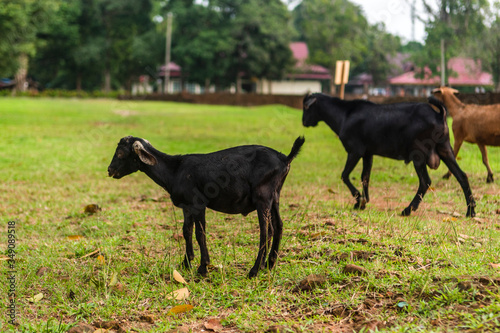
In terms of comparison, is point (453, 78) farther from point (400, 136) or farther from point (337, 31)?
point (400, 136)

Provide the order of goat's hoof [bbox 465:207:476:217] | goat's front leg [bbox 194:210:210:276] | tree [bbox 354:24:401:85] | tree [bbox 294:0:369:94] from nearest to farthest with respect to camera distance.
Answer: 1. goat's front leg [bbox 194:210:210:276]
2. goat's hoof [bbox 465:207:476:217]
3. tree [bbox 294:0:369:94]
4. tree [bbox 354:24:401:85]

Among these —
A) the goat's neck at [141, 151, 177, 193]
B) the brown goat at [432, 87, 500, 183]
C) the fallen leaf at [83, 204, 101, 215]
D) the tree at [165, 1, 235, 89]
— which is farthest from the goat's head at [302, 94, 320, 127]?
the tree at [165, 1, 235, 89]

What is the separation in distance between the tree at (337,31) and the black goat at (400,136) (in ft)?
176

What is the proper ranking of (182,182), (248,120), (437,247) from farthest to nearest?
(248,120) < (437,247) < (182,182)

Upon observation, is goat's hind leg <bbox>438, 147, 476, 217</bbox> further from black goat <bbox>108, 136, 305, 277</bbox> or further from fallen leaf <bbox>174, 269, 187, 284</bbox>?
fallen leaf <bbox>174, 269, 187, 284</bbox>

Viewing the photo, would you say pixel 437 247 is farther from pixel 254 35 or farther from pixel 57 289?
pixel 254 35

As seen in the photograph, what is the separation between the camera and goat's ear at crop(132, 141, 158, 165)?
502 centimetres

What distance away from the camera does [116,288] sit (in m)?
4.59

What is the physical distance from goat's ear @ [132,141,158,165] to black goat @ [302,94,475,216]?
3.35m

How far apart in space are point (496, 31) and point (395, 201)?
35.5 metres

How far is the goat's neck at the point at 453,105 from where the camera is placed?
34.1 feet

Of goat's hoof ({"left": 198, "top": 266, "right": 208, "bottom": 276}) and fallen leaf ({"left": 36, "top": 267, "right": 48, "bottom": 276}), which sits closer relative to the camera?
goat's hoof ({"left": 198, "top": 266, "right": 208, "bottom": 276})

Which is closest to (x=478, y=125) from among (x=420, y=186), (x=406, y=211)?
(x=420, y=186)

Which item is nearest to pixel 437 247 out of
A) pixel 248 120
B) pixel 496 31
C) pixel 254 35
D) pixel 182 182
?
pixel 182 182
